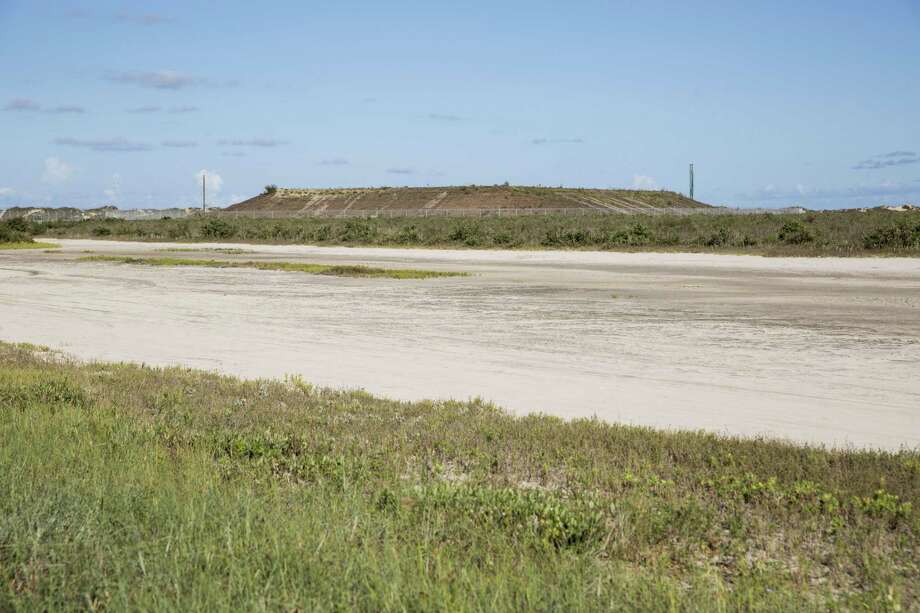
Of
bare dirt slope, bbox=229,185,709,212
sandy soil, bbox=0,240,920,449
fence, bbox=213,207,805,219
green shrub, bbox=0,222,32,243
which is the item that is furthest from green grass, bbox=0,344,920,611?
bare dirt slope, bbox=229,185,709,212

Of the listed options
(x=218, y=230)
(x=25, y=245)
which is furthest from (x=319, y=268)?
(x=218, y=230)

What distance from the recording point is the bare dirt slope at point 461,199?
138 m

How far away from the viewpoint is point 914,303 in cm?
2580

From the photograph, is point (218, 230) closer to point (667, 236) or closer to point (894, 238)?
point (667, 236)

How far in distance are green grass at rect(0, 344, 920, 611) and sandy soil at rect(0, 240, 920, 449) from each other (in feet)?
7.51

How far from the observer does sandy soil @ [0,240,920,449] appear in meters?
12.8

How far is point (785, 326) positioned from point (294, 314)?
453 inches

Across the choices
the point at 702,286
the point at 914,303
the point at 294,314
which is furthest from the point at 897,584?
the point at 702,286

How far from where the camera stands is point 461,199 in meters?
143

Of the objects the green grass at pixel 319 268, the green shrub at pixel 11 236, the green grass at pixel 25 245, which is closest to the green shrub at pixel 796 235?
the green grass at pixel 319 268

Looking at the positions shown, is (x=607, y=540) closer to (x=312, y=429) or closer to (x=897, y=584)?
(x=897, y=584)

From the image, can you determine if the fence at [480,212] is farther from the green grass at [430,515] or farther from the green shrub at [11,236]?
the green grass at [430,515]

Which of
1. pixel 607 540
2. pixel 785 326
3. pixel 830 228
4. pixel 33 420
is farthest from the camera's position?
pixel 830 228

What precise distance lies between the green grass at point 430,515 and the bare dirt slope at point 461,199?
123 meters
